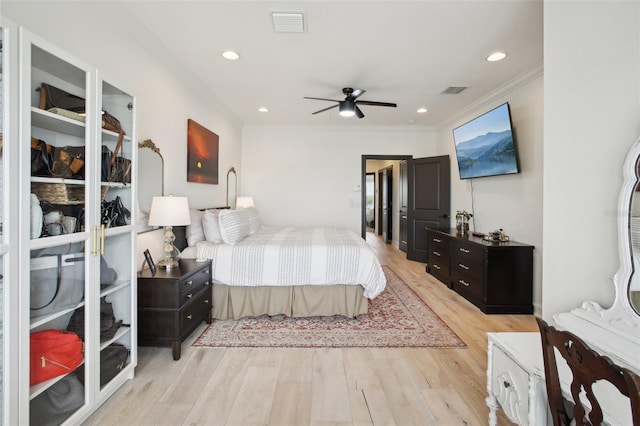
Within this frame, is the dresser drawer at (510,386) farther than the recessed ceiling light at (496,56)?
No

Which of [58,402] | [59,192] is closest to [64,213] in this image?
[59,192]

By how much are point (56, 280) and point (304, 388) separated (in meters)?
1.52

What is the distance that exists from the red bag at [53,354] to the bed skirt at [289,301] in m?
1.39

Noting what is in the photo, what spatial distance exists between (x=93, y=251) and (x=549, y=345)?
2.07 meters

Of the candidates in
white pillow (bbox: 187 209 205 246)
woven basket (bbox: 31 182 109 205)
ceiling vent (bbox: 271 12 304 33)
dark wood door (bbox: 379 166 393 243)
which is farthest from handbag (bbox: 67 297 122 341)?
dark wood door (bbox: 379 166 393 243)

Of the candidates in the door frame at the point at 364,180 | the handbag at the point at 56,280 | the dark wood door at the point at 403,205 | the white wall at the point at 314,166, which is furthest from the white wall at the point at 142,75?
the dark wood door at the point at 403,205

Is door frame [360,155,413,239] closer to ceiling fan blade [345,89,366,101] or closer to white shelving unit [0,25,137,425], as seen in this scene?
ceiling fan blade [345,89,366,101]

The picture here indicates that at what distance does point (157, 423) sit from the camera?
5.02 ft

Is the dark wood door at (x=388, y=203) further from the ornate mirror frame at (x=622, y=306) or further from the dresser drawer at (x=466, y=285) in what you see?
the ornate mirror frame at (x=622, y=306)

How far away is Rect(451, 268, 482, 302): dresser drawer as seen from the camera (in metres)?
3.19

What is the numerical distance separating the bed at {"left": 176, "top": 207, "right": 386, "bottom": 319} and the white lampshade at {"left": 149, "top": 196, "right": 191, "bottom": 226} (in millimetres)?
598

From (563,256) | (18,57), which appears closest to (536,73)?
(563,256)

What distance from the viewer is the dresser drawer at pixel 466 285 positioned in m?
3.19

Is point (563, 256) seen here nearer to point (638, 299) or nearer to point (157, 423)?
point (638, 299)
